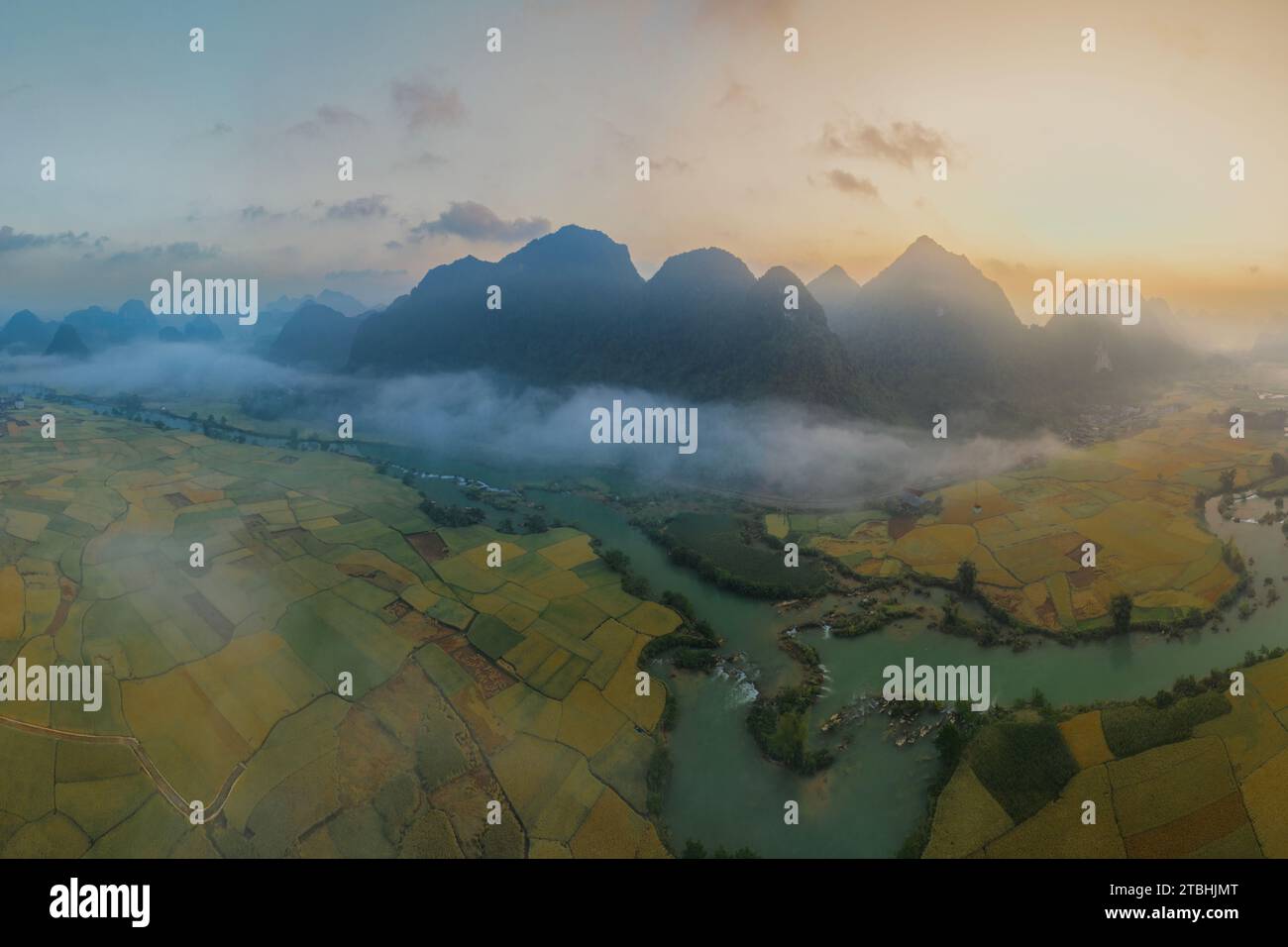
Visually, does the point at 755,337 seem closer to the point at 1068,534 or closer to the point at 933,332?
the point at 933,332

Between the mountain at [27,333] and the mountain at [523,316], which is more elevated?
the mountain at [27,333]

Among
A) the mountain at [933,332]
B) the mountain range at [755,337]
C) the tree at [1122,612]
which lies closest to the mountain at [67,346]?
the mountain range at [755,337]

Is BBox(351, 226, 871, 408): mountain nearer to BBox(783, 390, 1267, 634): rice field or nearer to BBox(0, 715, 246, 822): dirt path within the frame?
BBox(783, 390, 1267, 634): rice field

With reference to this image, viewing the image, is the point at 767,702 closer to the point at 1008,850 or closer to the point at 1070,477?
the point at 1008,850

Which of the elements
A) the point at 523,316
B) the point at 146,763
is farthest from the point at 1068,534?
the point at 523,316

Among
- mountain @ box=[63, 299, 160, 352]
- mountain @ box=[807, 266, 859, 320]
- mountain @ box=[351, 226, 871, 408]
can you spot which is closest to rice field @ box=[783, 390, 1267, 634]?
mountain @ box=[351, 226, 871, 408]

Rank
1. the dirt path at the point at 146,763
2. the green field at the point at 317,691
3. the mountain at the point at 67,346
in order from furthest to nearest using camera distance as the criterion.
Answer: the mountain at the point at 67,346 < the dirt path at the point at 146,763 < the green field at the point at 317,691

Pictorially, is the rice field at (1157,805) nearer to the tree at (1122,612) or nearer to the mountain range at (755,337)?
the tree at (1122,612)
